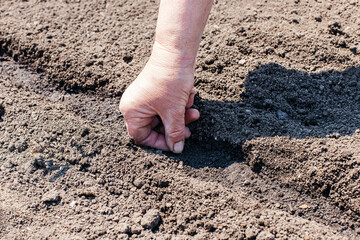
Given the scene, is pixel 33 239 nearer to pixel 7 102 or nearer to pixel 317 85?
pixel 7 102

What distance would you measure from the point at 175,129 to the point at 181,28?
0.63 meters

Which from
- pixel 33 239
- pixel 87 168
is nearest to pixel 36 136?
pixel 87 168

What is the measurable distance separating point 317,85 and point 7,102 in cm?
236

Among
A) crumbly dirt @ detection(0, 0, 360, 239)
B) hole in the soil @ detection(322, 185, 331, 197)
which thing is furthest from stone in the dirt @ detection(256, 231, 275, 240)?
hole in the soil @ detection(322, 185, 331, 197)

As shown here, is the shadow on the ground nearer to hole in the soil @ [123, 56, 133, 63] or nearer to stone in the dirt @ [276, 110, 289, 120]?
stone in the dirt @ [276, 110, 289, 120]

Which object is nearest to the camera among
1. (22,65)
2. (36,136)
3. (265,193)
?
(265,193)

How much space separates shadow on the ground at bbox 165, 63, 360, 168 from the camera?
8.18 ft

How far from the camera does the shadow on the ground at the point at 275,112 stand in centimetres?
249

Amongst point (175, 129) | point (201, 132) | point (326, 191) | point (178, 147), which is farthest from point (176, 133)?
point (326, 191)

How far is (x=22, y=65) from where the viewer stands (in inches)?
134

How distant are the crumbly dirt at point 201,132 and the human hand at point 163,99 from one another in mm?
145

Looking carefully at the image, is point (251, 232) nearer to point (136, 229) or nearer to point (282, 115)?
point (136, 229)

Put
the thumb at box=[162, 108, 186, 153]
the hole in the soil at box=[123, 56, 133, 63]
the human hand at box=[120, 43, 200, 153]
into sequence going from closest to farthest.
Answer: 1. the human hand at box=[120, 43, 200, 153]
2. the thumb at box=[162, 108, 186, 153]
3. the hole in the soil at box=[123, 56, 133, 63]

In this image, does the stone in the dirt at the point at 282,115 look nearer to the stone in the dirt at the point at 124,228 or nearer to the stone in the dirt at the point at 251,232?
the stone in the dirt at the point at 251,232
